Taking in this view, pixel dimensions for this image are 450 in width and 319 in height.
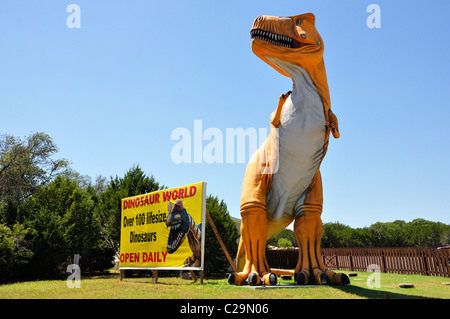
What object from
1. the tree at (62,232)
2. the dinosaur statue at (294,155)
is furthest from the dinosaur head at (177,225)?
the tree at (62,232)

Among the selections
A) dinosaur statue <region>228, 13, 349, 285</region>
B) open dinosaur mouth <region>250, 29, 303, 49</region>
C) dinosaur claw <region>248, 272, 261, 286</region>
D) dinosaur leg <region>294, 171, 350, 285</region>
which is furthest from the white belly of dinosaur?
dinosaur claw <region>248, 272, 261, 286</region>

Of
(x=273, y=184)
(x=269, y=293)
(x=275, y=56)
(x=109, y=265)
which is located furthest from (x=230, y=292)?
(x=109, y=265)

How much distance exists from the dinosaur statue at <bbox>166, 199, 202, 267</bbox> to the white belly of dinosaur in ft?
8.66

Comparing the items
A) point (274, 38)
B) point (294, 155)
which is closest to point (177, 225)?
point (294, 155)

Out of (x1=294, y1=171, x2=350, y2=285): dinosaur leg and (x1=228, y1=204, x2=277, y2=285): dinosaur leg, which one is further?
(x1=228, y1=204, x2=277, y2=285): dinosaur leg

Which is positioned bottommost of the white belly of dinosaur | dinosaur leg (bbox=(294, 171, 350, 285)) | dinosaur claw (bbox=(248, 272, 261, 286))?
dinosaur claw (bbox=(248, 272, 261, 286))

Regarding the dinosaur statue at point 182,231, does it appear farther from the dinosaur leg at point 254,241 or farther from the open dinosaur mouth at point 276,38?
the open dinosaur mouth at point 276,38

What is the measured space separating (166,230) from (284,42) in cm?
588

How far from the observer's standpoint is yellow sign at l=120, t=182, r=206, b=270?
28.7 feet

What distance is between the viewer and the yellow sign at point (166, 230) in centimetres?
876

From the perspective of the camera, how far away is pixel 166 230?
9508 mm

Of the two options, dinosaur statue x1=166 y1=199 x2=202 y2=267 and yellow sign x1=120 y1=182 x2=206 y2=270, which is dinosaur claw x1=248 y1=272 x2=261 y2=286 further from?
dinosaur statue x1=166 y1=199 x2=202 y2=267

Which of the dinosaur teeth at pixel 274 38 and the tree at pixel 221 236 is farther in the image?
the tree at pixel 221 236

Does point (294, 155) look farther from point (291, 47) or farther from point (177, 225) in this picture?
point (177, 225)
